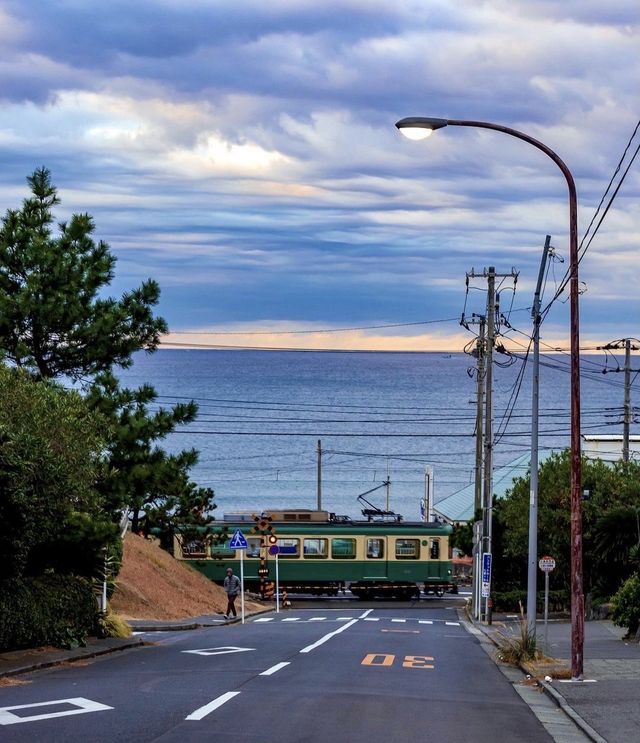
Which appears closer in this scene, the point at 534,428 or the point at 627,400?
the point at 534,428

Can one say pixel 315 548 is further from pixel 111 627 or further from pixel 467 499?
pixel 467 499

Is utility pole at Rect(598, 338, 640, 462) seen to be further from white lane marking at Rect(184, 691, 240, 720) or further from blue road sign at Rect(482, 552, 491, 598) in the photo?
white lane marking at Rect(184, 691, 240, 720)

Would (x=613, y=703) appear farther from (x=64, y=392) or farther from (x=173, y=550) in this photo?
(x=173, y=550)

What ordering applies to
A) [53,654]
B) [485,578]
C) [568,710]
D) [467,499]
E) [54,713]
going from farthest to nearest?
[467,499], [485,578], [53,654], [568,710], [54,713]

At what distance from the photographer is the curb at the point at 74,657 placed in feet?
62.0

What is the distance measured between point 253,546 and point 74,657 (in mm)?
32122

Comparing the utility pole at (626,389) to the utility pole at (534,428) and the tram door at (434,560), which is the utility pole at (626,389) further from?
the utility pole at (534,428)

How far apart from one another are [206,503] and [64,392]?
58.2ft

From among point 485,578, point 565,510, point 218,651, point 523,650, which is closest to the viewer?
point 523,650

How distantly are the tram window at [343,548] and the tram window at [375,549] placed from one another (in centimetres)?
71

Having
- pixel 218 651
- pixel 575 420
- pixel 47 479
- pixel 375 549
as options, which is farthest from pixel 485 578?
pixel 47 479

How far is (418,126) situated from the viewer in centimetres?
1703

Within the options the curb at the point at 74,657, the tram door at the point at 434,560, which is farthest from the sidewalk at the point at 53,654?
the tram door at the point at 434,560

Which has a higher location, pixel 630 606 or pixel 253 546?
pixel 253 546
